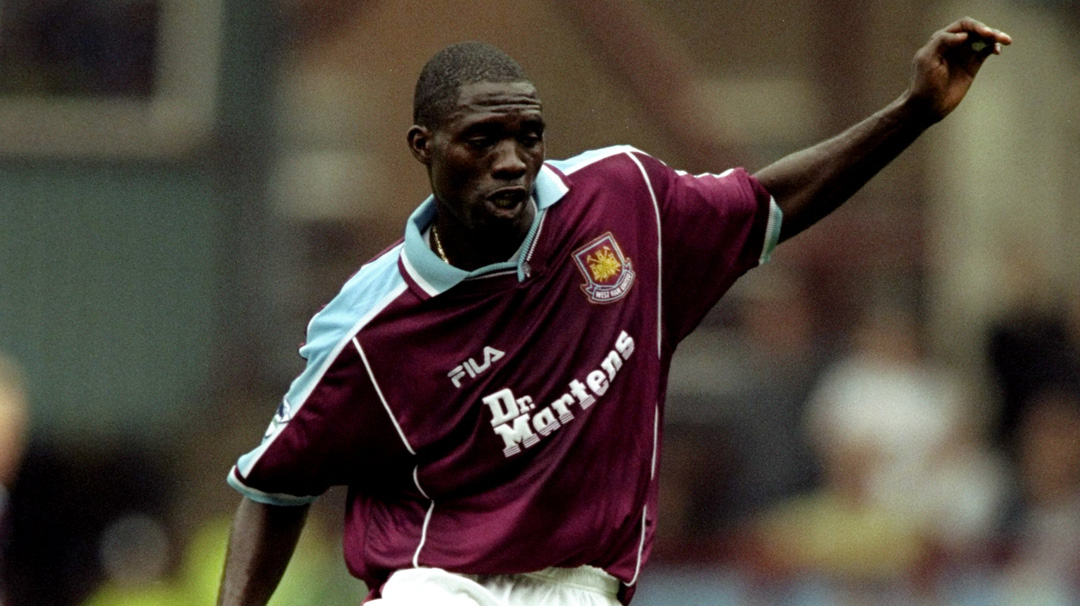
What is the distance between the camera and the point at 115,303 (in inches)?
411

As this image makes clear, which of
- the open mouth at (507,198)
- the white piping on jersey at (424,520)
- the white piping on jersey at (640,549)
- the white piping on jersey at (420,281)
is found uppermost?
the open mouth at (507,198)

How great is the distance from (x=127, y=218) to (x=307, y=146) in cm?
100

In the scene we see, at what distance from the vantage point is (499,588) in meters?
4.53

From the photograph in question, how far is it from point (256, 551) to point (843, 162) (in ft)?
5.43

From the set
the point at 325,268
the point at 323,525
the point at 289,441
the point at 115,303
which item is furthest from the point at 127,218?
the point at 289,441

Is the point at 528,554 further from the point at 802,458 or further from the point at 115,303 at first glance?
the point at 115,303

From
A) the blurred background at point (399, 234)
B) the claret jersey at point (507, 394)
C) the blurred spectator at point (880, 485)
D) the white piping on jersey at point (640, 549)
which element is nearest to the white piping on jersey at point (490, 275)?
the claret jersey at point (507, 394)

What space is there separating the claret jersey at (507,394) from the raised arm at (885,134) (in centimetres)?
35

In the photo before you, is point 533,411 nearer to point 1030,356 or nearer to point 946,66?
point 946,66

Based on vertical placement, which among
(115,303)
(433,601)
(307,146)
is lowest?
(115,303)

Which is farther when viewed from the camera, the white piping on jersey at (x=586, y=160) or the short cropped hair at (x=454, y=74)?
the white piping on jersey at (x=586, y=160)

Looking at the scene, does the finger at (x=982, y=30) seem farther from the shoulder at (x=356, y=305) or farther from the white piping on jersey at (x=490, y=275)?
the shoulder at (x=356, y=305)

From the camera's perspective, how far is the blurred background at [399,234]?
30.9ft

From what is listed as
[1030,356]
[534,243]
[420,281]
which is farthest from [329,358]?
[1030,356]
